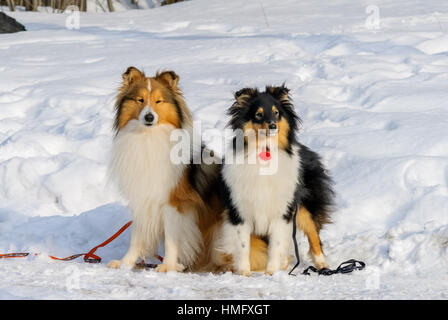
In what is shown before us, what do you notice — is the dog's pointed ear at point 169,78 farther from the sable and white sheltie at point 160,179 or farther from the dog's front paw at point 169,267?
the dog's front paw at point 169,267

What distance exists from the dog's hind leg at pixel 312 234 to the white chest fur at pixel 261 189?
27 centimetres

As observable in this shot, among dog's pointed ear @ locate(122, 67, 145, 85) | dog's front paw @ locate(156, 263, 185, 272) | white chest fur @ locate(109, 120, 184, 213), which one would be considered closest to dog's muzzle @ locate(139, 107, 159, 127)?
white chest fur @ locate(109, 120, 184, 213)

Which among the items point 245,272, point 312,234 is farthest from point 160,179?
point 312,234

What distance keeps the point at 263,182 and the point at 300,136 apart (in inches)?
96.7

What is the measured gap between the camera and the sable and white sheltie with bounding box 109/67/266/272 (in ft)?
13.1

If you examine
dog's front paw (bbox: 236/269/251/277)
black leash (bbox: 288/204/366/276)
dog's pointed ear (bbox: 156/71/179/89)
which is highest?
dog's pointed ear (bbox: 156/71/179/89)

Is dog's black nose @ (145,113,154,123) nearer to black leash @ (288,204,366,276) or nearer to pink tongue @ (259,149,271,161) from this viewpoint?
pink tongue @ (259,149,271,161)

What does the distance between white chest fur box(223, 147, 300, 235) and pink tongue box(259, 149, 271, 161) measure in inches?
1.7

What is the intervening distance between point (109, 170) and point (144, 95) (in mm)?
687

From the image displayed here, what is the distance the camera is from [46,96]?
7.75m

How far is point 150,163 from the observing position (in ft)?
13.2

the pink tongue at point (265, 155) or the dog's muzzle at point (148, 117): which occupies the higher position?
the dog's muzzle at point (148, 117)

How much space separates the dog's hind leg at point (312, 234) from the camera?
4.03m

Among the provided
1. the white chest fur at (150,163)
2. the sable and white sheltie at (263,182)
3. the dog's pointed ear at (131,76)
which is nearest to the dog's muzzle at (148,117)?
the white chest fur at (150,163)
